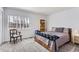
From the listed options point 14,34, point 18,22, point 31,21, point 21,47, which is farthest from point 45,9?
point 21,47

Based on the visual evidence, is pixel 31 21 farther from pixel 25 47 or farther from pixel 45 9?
pixel 25 47

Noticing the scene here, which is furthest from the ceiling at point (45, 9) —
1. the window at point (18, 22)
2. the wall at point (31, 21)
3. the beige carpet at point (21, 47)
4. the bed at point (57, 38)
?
the beige carpet at point (21, 47)

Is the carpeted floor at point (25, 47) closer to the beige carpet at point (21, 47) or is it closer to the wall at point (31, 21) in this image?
the beige carpet at point (21, 47)

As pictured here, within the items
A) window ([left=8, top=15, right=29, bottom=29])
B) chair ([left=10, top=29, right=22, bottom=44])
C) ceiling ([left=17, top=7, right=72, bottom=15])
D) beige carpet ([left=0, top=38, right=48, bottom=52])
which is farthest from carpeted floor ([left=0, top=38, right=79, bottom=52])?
ceiling ([left=17, top=7, right=72, bottom=15])

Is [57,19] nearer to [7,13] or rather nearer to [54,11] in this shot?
[54,11]

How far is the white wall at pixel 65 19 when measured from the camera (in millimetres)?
1456

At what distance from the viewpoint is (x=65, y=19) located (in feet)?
5.06

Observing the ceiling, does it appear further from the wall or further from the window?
the window

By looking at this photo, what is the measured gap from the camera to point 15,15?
1458mm

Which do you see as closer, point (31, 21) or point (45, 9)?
point (45, 9)

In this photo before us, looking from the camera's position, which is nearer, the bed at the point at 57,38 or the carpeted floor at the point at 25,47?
the carpeted floor at the point at 25,47

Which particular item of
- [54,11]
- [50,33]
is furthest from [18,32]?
[54,11]
